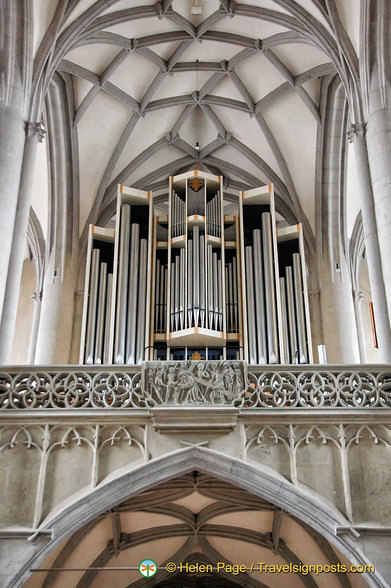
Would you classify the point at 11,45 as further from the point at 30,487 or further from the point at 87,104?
the point at 30,487

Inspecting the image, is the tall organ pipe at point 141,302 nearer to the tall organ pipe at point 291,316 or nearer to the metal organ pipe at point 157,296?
the metal organ pipe at point 157,296

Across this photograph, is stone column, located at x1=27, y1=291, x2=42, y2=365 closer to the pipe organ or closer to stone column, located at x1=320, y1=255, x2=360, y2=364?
the pipe organ

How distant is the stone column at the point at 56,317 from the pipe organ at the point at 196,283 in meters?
1.24

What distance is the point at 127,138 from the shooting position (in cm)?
1611

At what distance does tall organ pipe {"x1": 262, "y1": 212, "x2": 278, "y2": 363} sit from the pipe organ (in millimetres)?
20

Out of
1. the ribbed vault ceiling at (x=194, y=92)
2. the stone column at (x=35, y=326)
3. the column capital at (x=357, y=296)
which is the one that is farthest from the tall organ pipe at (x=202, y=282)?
the stone column at (x=35, y=326)

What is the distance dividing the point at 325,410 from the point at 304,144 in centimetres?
904

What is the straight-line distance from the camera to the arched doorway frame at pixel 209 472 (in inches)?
290

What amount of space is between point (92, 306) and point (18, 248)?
183 inches

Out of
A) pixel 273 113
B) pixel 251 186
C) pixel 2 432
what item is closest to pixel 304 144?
pixel 273 113

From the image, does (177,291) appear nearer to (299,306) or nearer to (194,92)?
(299,306)

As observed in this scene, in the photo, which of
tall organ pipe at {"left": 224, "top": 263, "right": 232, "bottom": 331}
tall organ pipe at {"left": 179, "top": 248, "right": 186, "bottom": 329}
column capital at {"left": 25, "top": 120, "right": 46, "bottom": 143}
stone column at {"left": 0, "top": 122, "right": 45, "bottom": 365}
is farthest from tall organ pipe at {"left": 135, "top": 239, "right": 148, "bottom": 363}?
column capital at {"left": 25, "top": 120, "right": 46, "bottom": 143}

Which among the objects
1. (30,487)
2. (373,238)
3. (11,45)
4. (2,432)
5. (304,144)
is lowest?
(30,487)

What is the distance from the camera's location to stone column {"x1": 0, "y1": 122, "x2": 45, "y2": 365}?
892 centimetres
